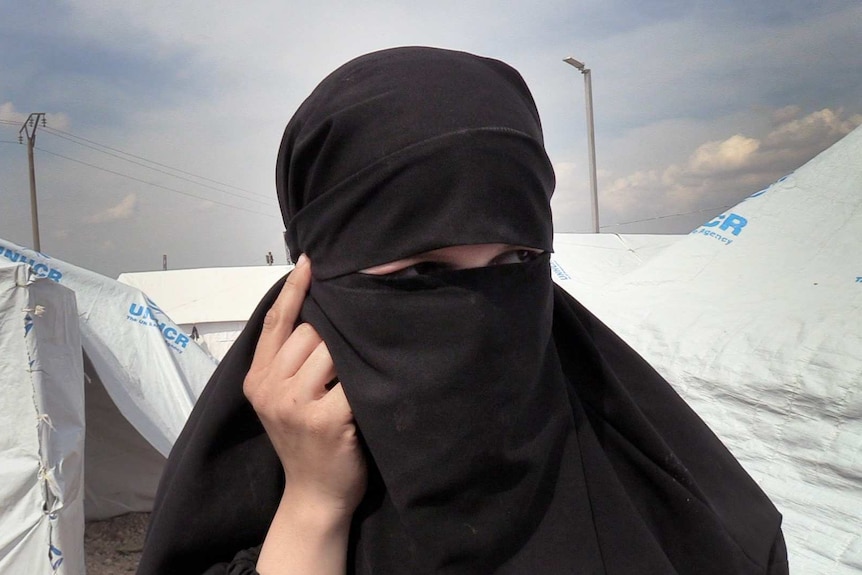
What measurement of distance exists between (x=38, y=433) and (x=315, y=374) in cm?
252

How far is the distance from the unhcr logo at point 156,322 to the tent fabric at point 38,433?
85cm

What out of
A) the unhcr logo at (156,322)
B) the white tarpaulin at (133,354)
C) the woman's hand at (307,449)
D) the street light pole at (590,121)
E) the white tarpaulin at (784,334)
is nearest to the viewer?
the woman's hand at (307,449)

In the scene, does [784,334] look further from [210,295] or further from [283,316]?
[210,295]

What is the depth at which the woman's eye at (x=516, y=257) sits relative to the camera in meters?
0.82

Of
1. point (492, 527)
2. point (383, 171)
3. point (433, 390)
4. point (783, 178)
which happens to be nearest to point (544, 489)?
point (492, 527)

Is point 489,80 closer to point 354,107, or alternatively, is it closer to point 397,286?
point 354,107

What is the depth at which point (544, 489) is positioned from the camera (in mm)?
805

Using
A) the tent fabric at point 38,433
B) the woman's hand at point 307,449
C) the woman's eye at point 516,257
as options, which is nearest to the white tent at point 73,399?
the tent fabric at point 38,433

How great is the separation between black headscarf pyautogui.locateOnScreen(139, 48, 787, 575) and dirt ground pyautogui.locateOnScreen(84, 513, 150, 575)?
3.81 m

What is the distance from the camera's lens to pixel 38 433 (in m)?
2.63

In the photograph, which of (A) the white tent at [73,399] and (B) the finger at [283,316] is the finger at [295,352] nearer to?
(B) the finger at [283,316]

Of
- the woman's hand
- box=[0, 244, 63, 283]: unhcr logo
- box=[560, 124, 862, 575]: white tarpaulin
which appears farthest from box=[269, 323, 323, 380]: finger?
box=[0, 244, 63, 283]: unhcr logo

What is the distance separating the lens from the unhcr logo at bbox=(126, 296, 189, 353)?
3.87 m

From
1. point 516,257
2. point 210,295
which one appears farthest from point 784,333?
point 210,295
